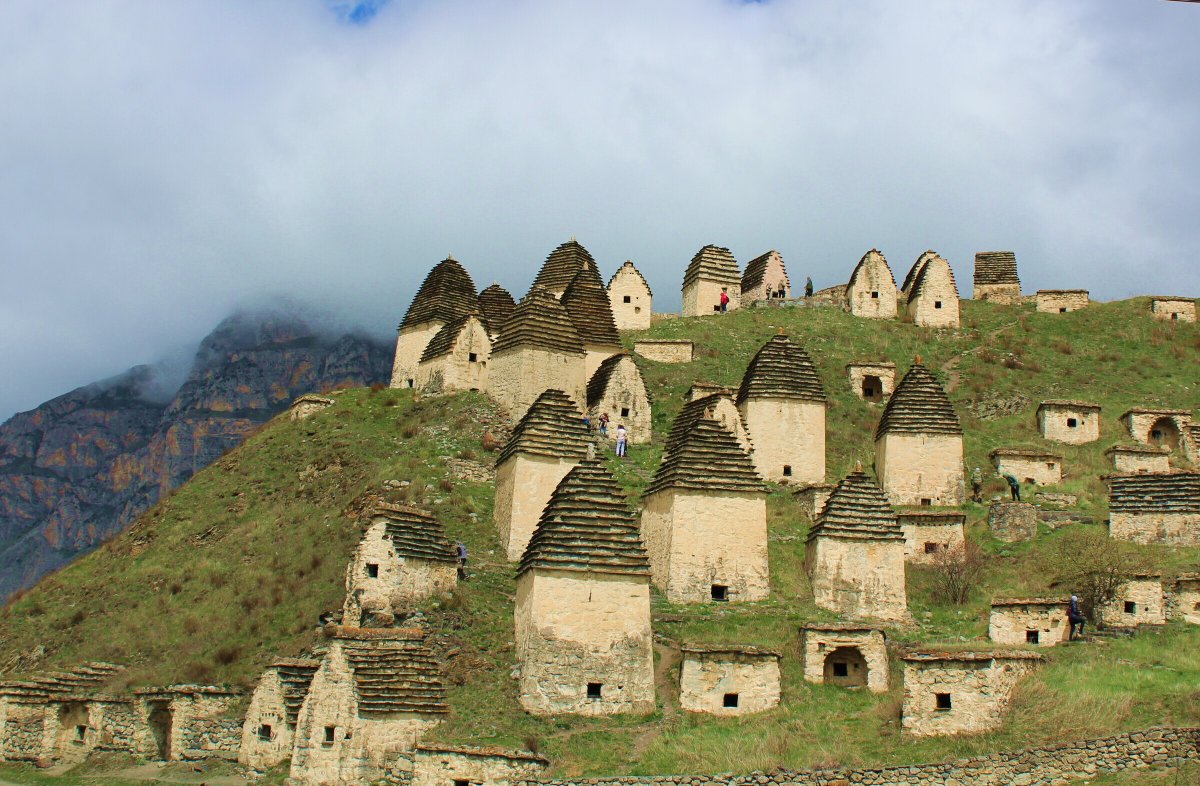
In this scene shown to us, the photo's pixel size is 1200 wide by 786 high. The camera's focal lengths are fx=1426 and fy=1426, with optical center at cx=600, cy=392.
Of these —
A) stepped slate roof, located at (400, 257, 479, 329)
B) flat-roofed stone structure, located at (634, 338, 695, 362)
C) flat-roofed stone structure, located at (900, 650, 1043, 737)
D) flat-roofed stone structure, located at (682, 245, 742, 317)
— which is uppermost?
flat-roofed stone structure, located at (682, 245, 742, 317)

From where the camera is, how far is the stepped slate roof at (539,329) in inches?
1656

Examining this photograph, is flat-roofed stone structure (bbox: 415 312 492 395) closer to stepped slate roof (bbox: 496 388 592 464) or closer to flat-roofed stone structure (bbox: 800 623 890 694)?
stepped slate roof (bbox: 496 388 592 464)

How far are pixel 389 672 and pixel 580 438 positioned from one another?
33.7 feet

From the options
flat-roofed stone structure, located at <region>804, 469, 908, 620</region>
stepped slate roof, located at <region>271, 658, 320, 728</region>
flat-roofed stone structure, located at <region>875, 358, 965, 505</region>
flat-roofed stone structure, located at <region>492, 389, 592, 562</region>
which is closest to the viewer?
stepped slate roof, located at <region>271, 658, 320, 728</region>

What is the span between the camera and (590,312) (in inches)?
1897

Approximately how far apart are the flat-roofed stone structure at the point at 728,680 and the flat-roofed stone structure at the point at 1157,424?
23067 millimetres

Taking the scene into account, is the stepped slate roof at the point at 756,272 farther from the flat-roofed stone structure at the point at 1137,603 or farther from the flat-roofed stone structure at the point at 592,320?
the flat-roofed stone structure at the point at 1137,603

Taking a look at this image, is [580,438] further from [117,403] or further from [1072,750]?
[117,403]

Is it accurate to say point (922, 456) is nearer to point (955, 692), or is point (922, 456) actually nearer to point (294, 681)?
point (955, 692)

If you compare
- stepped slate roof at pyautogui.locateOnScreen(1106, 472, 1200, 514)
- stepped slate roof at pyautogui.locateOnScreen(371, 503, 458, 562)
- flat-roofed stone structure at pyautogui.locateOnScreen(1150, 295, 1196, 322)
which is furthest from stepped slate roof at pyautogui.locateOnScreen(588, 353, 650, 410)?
flat-roofed stone structure at pyautogui.locateOnScreen(1150, 295, 1196, 322)

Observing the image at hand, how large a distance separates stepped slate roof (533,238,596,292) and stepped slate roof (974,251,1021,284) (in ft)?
65.6

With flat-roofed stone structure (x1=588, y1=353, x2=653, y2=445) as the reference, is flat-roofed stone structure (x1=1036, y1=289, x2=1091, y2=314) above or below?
above

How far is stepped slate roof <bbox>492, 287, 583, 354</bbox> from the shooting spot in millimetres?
42062

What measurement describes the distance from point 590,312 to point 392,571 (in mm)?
20071
